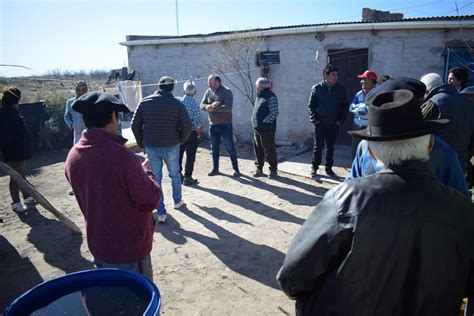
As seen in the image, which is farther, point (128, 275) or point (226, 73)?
point (226, 73)

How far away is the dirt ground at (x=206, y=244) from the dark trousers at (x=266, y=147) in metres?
0.35

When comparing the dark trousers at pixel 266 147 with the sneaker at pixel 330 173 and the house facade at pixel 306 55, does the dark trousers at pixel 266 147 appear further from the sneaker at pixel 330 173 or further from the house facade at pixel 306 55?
the house facade at pixel 306 55

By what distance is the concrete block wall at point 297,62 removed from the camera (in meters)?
7.73

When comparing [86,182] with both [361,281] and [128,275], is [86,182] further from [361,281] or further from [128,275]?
[361,281]

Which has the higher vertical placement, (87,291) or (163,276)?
(87,291)

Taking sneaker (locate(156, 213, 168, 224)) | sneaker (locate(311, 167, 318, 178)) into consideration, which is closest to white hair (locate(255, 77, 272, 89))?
sneaker (locate(311, 167, 318, 178))

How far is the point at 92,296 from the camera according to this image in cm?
178

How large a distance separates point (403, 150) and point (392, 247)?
0.38m

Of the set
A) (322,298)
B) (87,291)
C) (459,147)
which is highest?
(459,147)

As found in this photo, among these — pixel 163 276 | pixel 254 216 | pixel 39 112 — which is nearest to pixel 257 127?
pixel 254 216

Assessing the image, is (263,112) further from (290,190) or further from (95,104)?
(95,104)

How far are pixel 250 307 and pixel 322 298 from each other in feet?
6.52

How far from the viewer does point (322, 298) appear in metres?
1.50

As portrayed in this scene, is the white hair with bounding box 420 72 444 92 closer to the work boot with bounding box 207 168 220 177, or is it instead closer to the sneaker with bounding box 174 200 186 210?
the sneaker with bounding box 174 200 186 210
